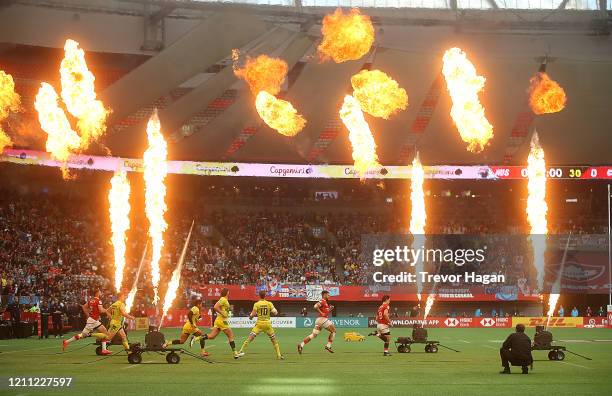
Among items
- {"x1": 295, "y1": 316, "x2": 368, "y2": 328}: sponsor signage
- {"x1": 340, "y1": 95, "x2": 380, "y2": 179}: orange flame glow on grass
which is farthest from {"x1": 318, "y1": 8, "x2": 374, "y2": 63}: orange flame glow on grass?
{"x1": 295, "y1": 316, "x2": 368, "y2": 328}: sponsor signage

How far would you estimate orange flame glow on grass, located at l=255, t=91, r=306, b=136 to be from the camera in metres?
54.3

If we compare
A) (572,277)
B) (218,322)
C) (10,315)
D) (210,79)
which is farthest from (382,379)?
(572,277)

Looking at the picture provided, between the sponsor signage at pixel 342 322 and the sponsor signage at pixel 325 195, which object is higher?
the sponsor signage at pixel 325 195

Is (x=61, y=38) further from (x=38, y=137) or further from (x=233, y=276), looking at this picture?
(x=233, y=276)

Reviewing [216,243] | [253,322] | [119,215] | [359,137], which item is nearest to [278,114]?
[359,137]

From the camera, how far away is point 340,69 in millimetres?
55688

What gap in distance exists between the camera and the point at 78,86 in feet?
164

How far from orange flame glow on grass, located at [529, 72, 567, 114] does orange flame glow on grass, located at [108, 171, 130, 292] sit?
29295mm

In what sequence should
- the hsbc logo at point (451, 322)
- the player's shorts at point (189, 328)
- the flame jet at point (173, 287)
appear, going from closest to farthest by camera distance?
1. the player's shorts at point (189, 328)
2. the flame jet at point (173, 287)
3. the hsbc logo at point (451, 322)

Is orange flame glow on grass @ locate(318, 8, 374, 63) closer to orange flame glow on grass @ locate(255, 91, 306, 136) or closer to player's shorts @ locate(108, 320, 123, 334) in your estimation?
orange flame glow on grass @ locate(255, 91, 306, 136)

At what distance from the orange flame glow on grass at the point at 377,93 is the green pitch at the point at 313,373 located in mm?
28472

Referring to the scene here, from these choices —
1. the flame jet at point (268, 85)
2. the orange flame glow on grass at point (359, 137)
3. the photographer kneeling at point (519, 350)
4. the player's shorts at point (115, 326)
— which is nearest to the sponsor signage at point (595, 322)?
the orange flame glow on grass at point (359, 137)

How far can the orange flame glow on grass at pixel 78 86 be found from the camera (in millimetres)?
49500

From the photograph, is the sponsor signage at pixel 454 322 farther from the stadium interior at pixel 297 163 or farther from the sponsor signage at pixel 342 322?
the sponsor signage at pixel 342 322
